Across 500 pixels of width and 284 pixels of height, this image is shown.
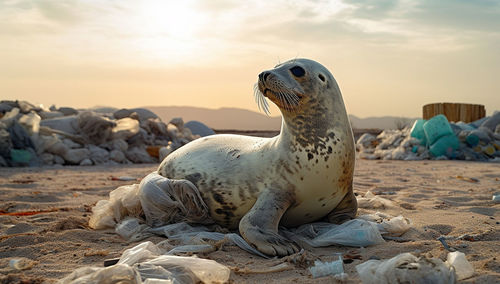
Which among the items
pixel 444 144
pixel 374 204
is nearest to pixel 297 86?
pixel 374 204

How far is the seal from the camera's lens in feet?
10.9

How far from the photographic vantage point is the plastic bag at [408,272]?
7.08ft

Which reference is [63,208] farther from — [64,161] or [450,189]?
[64,161]

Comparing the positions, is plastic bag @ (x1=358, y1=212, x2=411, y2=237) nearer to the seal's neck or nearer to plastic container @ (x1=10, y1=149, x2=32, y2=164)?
the seal's neck

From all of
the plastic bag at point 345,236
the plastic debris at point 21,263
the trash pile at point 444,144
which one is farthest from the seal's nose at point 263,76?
the trash pile at point 444,144

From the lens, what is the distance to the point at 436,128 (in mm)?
12039

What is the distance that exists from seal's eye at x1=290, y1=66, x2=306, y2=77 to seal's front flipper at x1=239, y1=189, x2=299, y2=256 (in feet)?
2.77

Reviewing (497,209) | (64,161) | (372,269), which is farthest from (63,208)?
(64,161)

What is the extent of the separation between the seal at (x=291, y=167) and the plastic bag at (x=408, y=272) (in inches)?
34.4

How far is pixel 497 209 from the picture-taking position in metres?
4.51

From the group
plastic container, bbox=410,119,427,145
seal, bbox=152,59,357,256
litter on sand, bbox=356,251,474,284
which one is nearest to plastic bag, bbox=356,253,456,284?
litter on sand, bbox=356,251,474,284

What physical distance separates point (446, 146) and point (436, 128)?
20.5 inches

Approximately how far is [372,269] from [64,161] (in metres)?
9.42

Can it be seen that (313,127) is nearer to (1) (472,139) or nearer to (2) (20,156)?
(2) (20,156)
